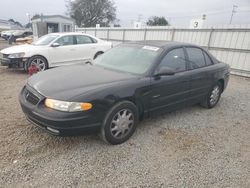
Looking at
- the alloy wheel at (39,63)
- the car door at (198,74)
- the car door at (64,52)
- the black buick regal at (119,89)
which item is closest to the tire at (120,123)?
the black buick regal at (119,89)

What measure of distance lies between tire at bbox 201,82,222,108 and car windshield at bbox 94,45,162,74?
189cm

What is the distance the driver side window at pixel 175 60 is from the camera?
3.80 meters

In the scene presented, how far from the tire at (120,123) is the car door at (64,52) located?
18.0ft

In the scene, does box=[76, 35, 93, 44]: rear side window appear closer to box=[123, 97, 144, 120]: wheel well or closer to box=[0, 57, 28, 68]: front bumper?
box=[0, 57, 28, 68]: front bumper

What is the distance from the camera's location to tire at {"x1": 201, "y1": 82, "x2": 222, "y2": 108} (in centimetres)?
493

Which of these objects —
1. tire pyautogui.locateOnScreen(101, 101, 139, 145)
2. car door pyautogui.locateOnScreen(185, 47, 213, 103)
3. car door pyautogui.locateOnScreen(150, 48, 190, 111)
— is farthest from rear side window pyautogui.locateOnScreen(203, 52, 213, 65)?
tire pyautogui.locateOnScreen(101, 101, 139, 145)

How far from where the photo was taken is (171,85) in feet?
12.5

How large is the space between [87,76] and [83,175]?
1.46 meters

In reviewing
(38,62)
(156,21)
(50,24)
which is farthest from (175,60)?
(156,21)

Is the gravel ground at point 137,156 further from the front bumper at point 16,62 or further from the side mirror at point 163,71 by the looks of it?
the front bumper at point 16,62

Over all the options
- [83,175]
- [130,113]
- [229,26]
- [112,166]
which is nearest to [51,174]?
[83,175]

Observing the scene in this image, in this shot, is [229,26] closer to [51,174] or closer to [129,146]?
[129,146]

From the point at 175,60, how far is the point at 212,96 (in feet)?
5.27

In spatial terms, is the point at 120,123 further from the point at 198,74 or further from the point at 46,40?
the point at 46,40
